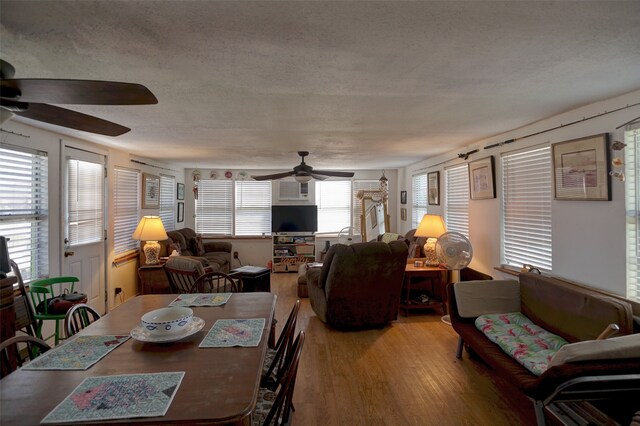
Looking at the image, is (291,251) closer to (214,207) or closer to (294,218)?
(294,218)

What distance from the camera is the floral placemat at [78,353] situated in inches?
52.1

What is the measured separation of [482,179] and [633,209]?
178 centimetres

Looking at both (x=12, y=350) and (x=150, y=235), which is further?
(x=150, y=235)

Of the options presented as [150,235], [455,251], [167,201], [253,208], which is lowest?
[455,251]

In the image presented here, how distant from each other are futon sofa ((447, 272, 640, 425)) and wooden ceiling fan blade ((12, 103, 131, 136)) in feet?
8.89

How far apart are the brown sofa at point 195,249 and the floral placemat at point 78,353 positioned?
365cm

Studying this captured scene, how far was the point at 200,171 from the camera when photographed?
712cm

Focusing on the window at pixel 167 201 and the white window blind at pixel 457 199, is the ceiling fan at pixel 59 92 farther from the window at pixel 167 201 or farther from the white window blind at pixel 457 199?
the window at pixel 167 201

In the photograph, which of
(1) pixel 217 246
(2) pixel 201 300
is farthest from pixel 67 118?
(1) pixel 217 246

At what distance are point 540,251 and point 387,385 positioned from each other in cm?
204

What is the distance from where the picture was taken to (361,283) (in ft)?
11.6

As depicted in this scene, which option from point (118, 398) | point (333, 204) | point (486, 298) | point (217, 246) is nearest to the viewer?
point (118, 398)

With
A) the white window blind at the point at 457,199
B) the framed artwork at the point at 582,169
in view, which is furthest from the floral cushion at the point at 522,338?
the white window blind at the point at 457,199

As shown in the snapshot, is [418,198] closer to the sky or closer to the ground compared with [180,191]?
closer to the ground
